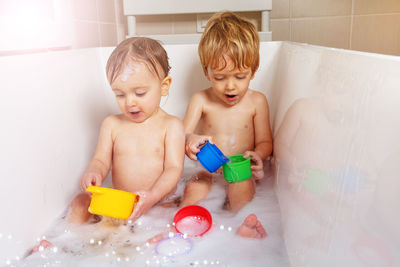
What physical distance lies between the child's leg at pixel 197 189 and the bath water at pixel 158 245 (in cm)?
6

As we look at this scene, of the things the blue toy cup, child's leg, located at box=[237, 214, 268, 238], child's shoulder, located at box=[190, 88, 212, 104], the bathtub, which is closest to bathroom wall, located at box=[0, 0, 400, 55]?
the bathtub

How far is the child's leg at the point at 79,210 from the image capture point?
0.96 metres

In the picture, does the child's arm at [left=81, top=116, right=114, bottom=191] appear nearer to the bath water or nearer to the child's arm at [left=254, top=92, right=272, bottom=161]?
the bath water

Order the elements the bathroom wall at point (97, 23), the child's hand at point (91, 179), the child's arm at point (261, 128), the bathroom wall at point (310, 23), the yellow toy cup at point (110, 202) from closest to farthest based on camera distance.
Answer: the yellow toy cup at point (110, 202)
the child's hand at point (91, 179)
the child's arm at point (261, 128)
the bathroom wall at point (97, 23)
the bathroom wall at point (310, 23)

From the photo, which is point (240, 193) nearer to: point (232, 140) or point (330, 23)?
point (232, 140)

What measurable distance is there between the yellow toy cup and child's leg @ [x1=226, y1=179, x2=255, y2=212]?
0.36m

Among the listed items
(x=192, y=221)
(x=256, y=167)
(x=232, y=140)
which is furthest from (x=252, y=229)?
(x=232, y=140)

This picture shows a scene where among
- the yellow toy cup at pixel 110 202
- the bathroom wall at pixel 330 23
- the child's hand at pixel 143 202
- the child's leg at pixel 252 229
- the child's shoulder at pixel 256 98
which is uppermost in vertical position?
the bathroom wall at pixel 330 23

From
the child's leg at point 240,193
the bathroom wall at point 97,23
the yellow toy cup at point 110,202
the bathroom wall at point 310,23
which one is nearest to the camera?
the yellow toy cup at point 110,202

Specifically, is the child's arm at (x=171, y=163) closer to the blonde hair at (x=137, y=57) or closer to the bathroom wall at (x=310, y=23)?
the blonde hair at (x=137, y=57)

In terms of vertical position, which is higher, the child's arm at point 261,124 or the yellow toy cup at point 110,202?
the child's arm at point 261,124

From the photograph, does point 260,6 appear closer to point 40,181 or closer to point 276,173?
point 276,173

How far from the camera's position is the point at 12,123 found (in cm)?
84

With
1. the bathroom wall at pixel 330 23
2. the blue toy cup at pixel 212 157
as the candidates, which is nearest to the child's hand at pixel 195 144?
the blue toy cup at pixel 212 157
